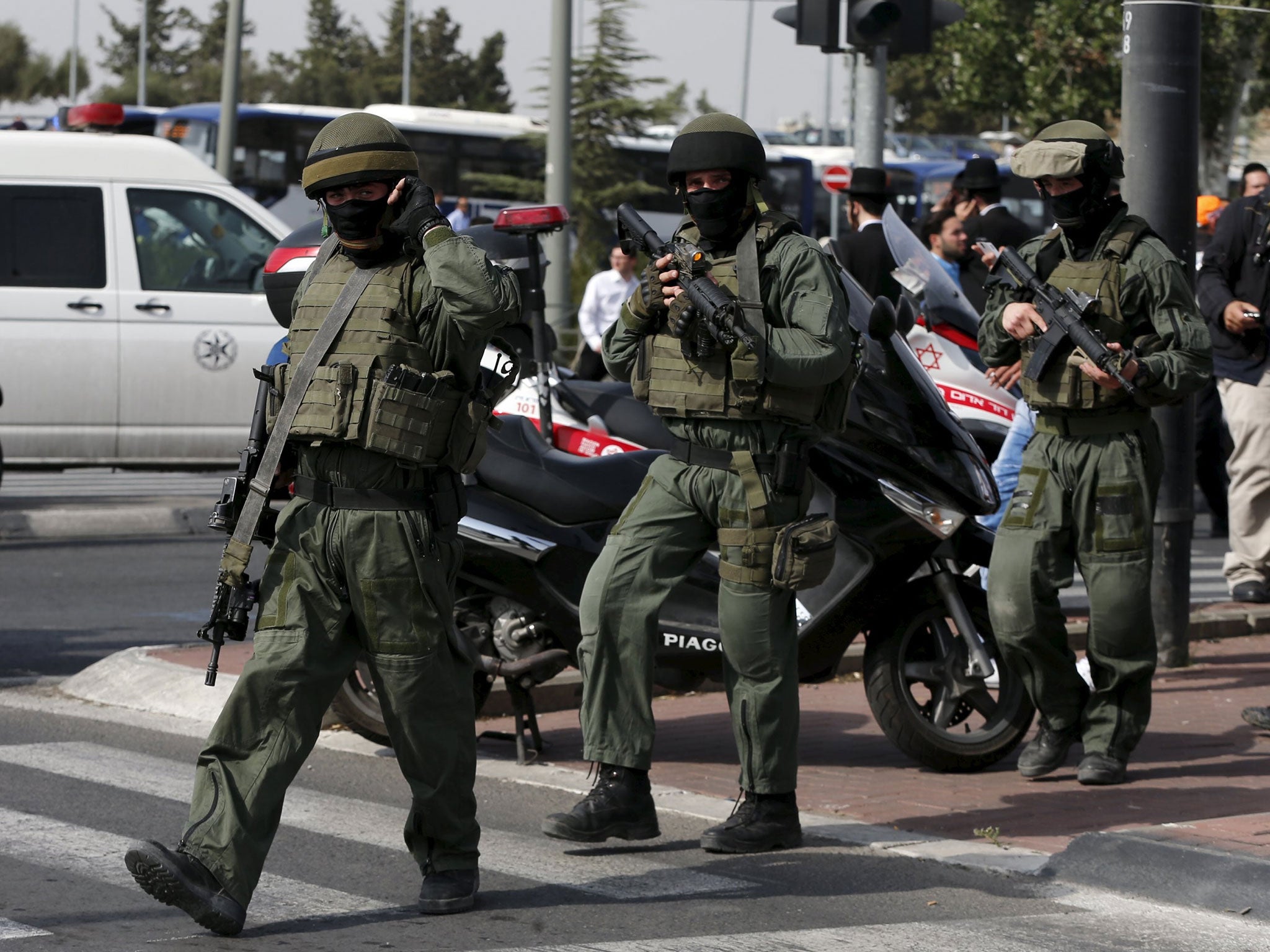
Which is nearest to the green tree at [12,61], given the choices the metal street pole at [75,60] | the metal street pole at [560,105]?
the metal street pole at [75,60]

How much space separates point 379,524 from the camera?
439cm

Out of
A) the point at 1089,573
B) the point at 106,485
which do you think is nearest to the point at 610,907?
the point at 1089,573

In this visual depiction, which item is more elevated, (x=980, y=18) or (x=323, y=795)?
(x=980, y=18)

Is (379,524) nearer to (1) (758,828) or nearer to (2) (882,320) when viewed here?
(1) (758,828)

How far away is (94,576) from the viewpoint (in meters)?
10.1

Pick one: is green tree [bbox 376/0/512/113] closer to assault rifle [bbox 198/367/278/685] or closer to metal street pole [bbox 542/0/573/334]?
metal street pole [bbox 542/0/573/334]

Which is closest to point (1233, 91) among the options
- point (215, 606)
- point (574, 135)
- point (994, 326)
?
point (574, 135)

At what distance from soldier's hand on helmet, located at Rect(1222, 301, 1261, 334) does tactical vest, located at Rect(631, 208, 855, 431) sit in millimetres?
4446

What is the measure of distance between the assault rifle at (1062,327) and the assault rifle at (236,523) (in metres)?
2.46

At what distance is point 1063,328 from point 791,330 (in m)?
1.22

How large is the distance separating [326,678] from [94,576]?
20.0 feet

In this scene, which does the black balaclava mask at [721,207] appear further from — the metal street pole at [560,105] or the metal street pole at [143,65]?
the metal street pole at [143,65]

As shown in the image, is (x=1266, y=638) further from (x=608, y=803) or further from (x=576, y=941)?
(x=576, y=941)

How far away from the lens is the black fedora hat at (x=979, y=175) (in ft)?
33.2
